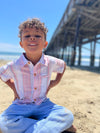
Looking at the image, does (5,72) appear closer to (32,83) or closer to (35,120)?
(32,83)

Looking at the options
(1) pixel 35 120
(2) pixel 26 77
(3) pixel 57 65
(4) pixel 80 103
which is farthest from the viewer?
(4) pixel 80 103

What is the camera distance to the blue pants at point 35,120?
3.81ft

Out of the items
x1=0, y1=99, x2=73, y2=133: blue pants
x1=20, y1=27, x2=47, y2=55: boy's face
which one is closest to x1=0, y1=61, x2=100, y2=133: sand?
x1=0, y1=99, x2=73, y2=133: blue pants

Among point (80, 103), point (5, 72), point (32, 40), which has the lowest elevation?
point (80, 103)

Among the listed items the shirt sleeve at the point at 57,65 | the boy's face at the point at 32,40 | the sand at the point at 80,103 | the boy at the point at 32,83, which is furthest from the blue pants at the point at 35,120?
the boy's face at the point at 32,40

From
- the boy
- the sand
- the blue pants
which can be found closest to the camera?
the blue pants

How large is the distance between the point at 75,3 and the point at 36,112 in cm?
697

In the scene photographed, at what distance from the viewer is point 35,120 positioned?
1.23m

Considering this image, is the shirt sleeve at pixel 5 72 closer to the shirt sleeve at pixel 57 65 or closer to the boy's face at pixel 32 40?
the boy's face at pixel 32 40

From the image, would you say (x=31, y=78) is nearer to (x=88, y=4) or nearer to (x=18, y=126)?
(x=18, y=126)

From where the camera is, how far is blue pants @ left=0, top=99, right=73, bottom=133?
1.16 meters

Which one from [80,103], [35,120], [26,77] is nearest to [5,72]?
[26,77]

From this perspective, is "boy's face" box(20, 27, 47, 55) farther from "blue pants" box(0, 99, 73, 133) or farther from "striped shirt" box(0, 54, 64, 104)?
"blue pants" box(0, 99, 73, 133)

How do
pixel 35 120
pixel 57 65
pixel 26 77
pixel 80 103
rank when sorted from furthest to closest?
pixel 80 103 → pixel 57 65 → pixel 26 77 → pixel 35 120
